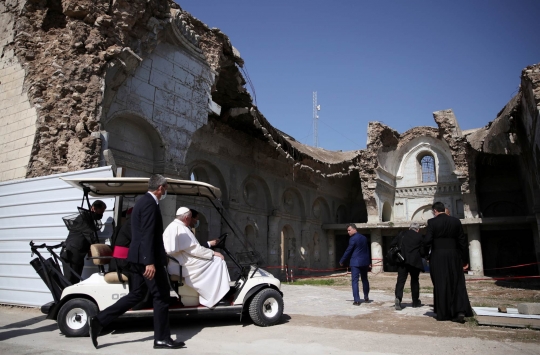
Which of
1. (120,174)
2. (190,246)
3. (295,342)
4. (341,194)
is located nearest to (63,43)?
(120,174)

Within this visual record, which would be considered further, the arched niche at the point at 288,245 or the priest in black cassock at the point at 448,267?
the arched niche at the point at 288,245

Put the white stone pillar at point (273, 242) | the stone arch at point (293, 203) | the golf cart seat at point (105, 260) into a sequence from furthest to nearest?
the stone arch at point (293, 203) < the white stone pillar at point (273, 242) < the golf cart seat at point (105, 260)

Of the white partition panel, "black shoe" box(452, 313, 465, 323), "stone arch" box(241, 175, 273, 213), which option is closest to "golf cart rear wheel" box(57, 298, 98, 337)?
the white partition panel

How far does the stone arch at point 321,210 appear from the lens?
2480cm

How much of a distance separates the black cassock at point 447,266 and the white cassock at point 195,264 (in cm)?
339

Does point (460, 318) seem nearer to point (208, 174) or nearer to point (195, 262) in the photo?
point (195, 262)

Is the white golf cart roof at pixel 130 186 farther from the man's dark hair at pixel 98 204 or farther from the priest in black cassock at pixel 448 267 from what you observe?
the priest in black cassock at pixel 448 267

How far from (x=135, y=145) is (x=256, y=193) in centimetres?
970

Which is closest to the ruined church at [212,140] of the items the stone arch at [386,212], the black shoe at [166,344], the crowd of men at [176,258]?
the stone arch at [386,212]

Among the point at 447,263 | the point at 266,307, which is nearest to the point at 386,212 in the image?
the point at 447,263

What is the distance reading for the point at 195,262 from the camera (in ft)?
17.7

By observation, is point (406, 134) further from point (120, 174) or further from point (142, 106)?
point (120, 174)

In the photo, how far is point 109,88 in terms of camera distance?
30.6 feet

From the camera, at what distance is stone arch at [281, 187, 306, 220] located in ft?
72.5
